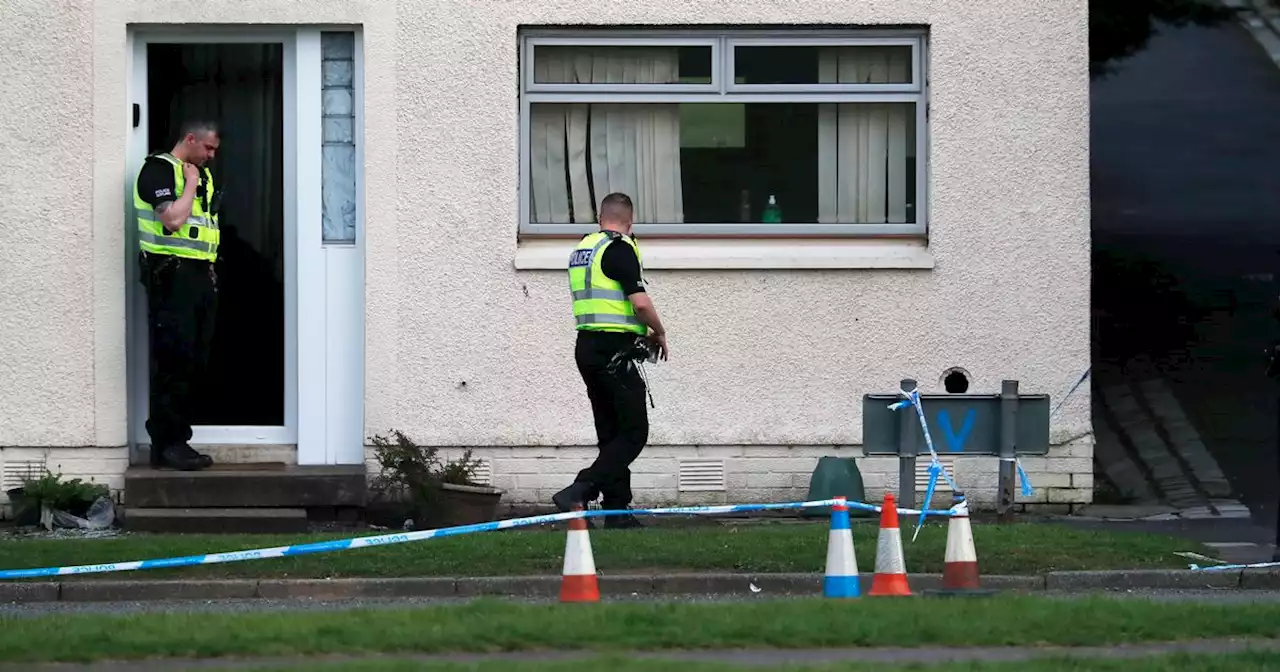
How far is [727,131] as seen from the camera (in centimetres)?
1351

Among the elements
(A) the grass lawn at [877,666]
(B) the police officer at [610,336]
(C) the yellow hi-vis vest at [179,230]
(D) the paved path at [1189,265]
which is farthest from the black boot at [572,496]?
(D) the paved path at [1189,265]

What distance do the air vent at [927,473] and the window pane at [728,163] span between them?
1602 millimetres

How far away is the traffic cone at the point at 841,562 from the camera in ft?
30.4

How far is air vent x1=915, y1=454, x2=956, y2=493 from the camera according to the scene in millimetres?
13195

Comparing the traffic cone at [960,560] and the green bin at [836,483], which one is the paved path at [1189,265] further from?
the traffic cone at [960,560]

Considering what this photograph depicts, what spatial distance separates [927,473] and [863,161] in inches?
83.2

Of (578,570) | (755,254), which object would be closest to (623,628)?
(578,570)

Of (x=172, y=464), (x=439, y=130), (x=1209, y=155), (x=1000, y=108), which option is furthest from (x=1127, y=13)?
(x=172, y=464)

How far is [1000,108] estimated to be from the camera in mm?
13141

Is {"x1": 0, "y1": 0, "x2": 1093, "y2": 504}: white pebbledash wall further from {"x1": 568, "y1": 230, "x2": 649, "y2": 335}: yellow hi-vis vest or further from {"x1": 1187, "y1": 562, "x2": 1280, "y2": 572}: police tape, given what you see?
{"x1": 1187, "y1": 562, "x2": 1280, "y2": 572}: police tape

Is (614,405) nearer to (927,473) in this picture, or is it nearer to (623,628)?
(927,473)

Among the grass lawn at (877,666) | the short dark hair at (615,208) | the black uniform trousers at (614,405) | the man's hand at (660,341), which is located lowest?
the grass lawn at (877,666)

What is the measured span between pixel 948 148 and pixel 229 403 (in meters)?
5.00

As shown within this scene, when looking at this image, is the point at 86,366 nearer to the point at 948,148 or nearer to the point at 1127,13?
the point at 948,148
